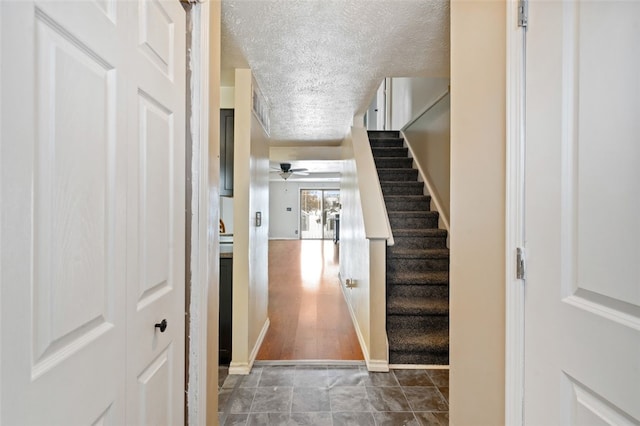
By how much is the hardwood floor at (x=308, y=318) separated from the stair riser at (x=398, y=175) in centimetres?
181

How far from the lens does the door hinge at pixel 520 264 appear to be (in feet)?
3.16

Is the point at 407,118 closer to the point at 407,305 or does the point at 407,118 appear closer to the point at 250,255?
the point at 407,305

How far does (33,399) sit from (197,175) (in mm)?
871

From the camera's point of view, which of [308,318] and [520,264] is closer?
[520,264]

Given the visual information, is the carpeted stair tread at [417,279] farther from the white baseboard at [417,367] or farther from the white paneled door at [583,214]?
the white paneled door at [583,214]

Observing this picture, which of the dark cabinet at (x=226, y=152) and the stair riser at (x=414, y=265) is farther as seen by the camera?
the stair riser at (x=414, y=265)

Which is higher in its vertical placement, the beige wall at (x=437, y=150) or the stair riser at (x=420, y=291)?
the beige wall at (x=437, y=150)

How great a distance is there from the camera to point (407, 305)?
272 centimetres

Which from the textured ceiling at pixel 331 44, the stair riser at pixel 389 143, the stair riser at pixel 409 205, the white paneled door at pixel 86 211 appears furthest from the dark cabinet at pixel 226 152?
the stair riser at pixel 389 143

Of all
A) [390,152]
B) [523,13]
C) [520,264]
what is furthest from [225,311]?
[390,152]

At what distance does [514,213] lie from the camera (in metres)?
1.00

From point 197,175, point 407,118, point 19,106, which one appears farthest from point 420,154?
point 19,106

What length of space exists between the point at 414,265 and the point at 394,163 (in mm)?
1821

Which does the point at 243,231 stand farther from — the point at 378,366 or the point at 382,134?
the point at 382,134
